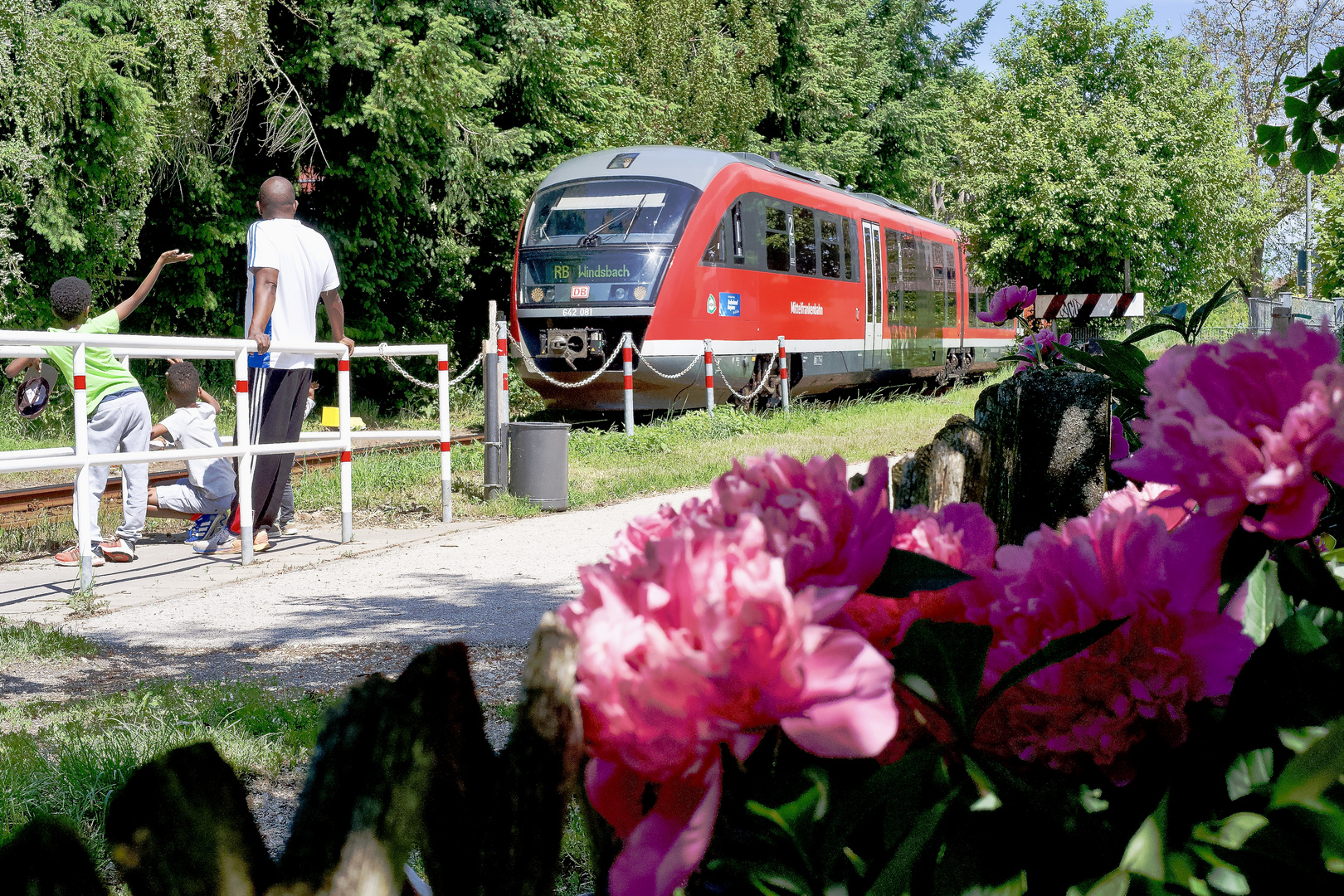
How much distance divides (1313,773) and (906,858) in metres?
0.21

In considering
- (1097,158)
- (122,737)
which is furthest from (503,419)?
(1097,158)

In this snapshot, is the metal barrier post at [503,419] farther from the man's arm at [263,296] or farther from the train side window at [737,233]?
the train side window at [737,233]

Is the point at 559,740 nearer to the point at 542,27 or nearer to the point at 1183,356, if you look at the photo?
the point at 1183,356

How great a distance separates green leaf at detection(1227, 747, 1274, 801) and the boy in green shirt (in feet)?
21.9

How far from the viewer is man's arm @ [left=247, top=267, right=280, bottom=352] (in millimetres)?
6703

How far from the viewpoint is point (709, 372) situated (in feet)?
45.4

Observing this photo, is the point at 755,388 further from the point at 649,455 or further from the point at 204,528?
the point at 204,528

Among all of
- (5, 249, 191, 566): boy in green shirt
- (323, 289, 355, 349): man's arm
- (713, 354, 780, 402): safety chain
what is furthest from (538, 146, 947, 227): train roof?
(5, 249, 191, 566): boy in green shirt

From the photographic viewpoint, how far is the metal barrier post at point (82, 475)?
5.67 meters

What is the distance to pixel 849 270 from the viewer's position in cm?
1811

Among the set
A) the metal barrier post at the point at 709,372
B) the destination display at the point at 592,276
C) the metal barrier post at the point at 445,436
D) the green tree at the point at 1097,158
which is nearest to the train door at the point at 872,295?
the metal barrier post at the point at 709,372

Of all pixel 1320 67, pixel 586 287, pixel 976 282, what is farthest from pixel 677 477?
pixel 976 282

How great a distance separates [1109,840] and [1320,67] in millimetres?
3171

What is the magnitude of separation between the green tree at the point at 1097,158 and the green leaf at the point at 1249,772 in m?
27.1
